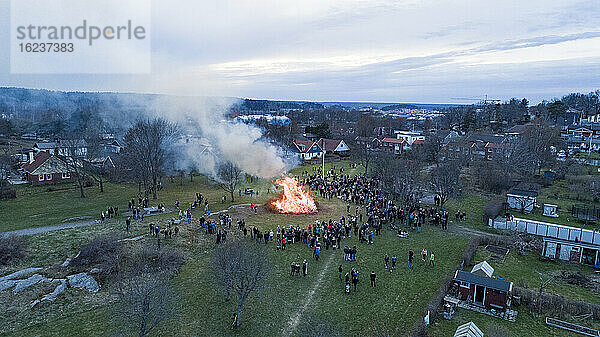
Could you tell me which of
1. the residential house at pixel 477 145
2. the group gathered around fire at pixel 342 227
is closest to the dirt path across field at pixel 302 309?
the group gathered around fire at pixel 342 227

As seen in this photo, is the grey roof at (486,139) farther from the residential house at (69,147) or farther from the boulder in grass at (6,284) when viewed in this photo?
the boulder in grass at (6,284)

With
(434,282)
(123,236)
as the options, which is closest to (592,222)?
(434,282)

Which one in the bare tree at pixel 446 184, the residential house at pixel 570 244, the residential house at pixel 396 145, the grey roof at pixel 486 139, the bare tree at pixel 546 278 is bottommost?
the bare tree at pixel 546 278

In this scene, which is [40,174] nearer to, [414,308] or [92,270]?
[92,270]

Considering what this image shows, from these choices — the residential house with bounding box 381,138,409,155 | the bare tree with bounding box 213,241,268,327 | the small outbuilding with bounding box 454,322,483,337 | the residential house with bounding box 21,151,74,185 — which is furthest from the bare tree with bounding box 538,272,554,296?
the residential house with bounding box 381,138,409,155

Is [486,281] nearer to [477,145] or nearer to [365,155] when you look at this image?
[365,155]

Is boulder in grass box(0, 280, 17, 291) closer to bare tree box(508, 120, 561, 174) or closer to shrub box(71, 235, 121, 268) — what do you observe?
shrub box(71, 235, 121, 268)
